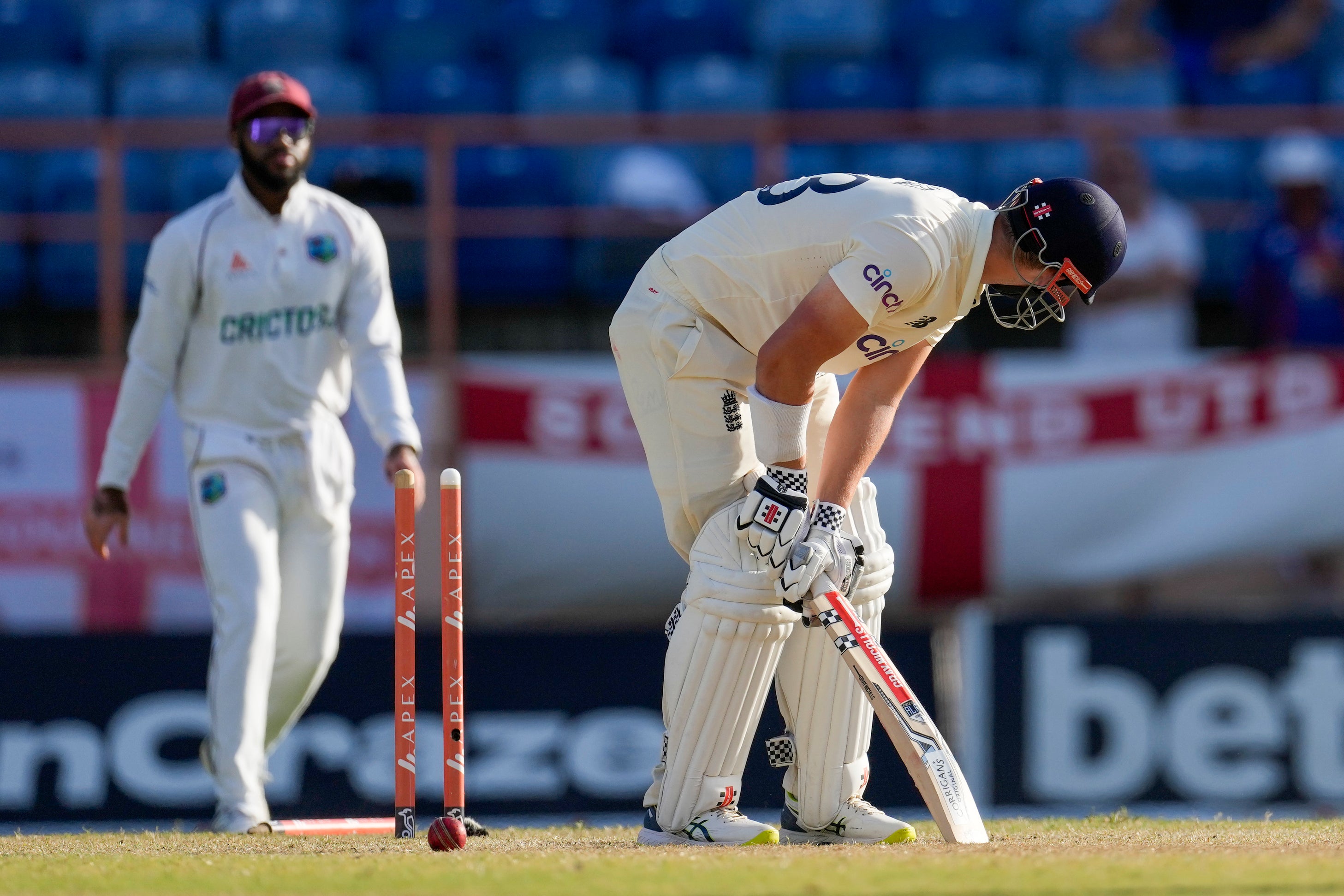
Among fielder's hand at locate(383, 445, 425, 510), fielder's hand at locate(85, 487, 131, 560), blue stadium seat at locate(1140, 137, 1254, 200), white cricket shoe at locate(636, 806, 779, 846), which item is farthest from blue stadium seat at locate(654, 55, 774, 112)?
white cricket shoe at locate(636, 806, 779, 846)

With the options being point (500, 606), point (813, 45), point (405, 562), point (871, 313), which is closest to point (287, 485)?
point (405, 562)

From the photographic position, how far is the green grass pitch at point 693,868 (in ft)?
12.0

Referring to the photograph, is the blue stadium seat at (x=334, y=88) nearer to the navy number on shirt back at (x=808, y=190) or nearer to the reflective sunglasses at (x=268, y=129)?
the reflective sunglasses at (x=268, y=129)

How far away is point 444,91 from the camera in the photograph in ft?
36.1

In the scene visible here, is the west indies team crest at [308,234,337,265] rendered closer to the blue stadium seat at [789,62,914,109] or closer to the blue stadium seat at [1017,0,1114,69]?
the blue stadium seat at [789,62,914,109]

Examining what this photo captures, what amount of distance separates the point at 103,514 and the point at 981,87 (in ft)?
22.8

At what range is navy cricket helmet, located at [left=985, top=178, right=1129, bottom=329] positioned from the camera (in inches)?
169

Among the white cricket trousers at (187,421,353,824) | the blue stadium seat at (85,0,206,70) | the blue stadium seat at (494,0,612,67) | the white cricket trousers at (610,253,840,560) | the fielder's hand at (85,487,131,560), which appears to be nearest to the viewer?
the white cricket trousers at (610,253,840,560)

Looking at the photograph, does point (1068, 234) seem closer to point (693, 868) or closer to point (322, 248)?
point (693, 868)

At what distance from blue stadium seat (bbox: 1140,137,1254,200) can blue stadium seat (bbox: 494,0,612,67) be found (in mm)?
3484

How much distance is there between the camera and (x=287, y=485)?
5.59 meters

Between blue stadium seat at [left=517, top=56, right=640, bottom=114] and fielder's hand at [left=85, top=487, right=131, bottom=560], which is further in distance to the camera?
blue stadium seat at [left=517, top=56, right=640, bottom=114]

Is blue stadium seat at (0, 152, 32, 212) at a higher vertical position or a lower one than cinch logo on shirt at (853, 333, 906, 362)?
higher

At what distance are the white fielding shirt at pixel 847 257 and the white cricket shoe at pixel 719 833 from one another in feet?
3.79
